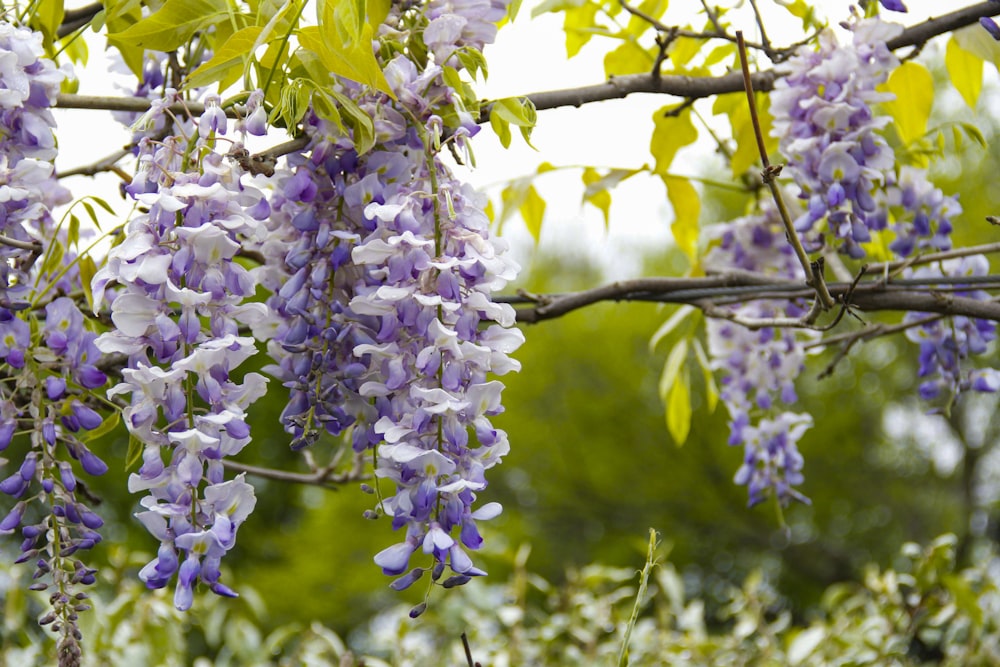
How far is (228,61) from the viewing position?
2.64 feet

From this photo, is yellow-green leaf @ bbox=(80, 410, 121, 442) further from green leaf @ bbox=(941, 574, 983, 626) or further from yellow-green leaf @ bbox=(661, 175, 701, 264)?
green leaf @ bbox=(941, 574, 983, 626)

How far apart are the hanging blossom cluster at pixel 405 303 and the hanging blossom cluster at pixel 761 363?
31.2 inches

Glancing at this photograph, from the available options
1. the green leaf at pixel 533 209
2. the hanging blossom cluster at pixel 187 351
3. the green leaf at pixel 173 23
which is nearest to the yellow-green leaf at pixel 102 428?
the hanging blossom cluster at pixel 187 351

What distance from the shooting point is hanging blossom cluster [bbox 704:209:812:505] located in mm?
1555

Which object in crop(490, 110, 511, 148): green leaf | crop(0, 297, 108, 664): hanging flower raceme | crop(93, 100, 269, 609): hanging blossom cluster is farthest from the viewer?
crop(490, 110, 511, 148): green leaf

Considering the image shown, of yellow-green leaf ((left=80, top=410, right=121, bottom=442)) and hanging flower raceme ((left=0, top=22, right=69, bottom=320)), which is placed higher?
hanging flower raceme ((left=0, top=22, right=69, bottom=320))

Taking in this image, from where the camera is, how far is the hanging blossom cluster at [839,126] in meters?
1.14

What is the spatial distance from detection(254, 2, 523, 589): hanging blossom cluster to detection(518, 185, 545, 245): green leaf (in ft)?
1.92

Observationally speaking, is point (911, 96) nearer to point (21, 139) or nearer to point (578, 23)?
point (578, 23)

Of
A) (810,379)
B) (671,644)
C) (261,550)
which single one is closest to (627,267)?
(810,379)

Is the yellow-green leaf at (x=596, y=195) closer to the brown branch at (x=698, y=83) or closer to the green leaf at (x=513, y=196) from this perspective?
the green leaf at (x=513, y=196)

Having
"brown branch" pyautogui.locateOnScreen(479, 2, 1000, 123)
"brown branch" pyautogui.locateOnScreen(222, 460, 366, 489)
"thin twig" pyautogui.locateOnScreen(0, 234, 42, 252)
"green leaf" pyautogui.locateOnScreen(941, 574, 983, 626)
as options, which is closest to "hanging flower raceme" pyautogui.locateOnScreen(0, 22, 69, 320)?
"thin twig" pyautogui.locateOnScreen(0, 234, 42, 252)

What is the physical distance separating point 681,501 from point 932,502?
3070mm

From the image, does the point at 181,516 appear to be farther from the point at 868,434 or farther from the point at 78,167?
the point at 868,434
